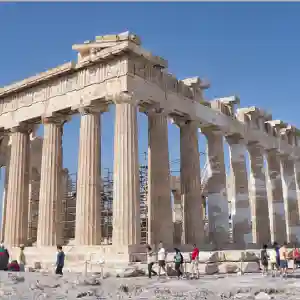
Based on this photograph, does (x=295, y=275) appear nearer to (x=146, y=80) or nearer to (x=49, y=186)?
(x=146, y=80)

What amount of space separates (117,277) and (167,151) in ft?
32.1

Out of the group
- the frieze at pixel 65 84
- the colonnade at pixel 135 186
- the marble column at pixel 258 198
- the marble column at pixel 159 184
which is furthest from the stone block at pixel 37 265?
the marble column at pixel 258 198

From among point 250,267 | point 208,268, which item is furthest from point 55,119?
point 250,267

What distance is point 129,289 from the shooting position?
15188mm

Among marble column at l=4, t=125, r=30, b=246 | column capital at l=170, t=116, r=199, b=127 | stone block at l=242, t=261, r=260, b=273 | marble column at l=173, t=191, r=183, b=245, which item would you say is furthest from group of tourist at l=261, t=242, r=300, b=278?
marble column at l=4, t=125, r=30, b=246

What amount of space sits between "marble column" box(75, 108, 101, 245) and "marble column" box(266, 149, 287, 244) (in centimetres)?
1663

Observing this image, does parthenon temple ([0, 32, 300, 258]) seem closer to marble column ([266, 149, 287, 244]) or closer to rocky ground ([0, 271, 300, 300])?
marble column ([266, 149, 287, 244])

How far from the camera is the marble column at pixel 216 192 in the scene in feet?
103

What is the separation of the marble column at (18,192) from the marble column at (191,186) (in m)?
9.83

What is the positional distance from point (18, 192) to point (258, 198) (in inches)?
664

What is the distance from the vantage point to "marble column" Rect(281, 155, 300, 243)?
3975 cm

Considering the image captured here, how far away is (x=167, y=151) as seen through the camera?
1060 inches

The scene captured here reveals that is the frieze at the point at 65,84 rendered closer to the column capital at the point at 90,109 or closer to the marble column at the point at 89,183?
the column capital at the point at 90,109

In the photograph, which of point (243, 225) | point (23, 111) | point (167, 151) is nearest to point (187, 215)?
point (167, 151)
